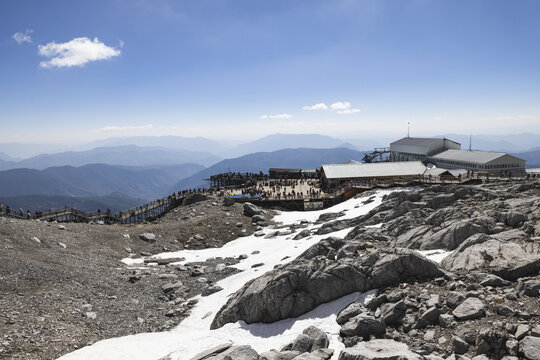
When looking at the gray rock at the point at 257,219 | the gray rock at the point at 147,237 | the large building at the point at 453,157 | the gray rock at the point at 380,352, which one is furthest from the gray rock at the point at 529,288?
the large building at the point at 453,157

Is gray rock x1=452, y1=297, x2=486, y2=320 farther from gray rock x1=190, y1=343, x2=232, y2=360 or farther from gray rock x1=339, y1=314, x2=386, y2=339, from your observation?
gray rock x1=190, y1=343, x2=232, y2=360

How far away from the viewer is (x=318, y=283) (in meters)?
16.8

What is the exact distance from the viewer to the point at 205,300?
23078 mm

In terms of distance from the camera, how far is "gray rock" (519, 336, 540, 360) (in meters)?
9.29

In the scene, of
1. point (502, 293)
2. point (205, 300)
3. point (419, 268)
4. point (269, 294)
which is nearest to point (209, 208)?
point (205, 300)

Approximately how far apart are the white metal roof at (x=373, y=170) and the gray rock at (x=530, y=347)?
53.9 m

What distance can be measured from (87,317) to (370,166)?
5909cm

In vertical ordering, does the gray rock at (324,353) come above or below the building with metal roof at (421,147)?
below

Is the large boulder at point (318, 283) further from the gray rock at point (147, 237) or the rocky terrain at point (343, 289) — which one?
the gray rock at point (147, 237)

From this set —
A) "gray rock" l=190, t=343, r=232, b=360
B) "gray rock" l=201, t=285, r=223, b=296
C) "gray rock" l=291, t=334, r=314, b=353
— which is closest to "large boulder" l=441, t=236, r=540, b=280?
"gray rock" l=291, t=334, r=314, b=353

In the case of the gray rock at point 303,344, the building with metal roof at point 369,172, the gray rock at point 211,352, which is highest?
the building with metal roof at point 369,172

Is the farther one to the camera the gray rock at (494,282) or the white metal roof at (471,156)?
the white metal roof at (471,156)

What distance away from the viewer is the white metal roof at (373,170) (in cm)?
6341

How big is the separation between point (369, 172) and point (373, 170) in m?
1.39
